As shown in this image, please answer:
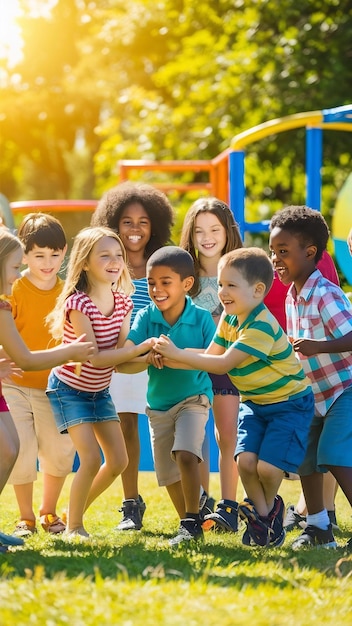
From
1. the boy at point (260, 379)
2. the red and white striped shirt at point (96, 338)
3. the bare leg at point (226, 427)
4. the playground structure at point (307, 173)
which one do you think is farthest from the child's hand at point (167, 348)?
the playground structure at point (307, 173)

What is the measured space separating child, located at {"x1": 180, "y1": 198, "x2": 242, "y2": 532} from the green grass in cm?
85

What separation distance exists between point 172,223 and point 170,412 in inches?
63.2

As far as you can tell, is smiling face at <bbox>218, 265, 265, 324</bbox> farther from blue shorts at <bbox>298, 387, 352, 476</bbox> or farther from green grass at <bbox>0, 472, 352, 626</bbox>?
green grass at <bbox>0, 472, 352, 626</bbox>

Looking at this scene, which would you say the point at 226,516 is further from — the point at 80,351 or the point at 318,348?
the point at 80,351

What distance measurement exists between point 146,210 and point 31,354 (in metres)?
1.89

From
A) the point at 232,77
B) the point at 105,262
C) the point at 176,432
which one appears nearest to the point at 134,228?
the point at 105,262

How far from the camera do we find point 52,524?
19.8 ft

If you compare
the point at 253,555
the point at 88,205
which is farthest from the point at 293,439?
the point at 88,205

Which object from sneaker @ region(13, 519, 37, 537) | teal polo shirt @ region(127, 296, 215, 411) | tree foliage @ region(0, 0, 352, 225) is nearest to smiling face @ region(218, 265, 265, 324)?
teal polo shirt @ region(127, 296, 215, 411)

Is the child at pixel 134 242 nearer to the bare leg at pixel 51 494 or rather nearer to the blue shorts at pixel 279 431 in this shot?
the bare leg at pixel 51 494

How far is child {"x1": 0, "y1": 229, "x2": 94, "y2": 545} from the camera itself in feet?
15.9

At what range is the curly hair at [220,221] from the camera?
633 cm

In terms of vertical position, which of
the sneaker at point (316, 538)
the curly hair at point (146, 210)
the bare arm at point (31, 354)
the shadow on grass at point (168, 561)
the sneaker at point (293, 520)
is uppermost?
the curly hair at point (146, 210)

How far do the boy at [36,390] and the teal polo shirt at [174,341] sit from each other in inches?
31.8
